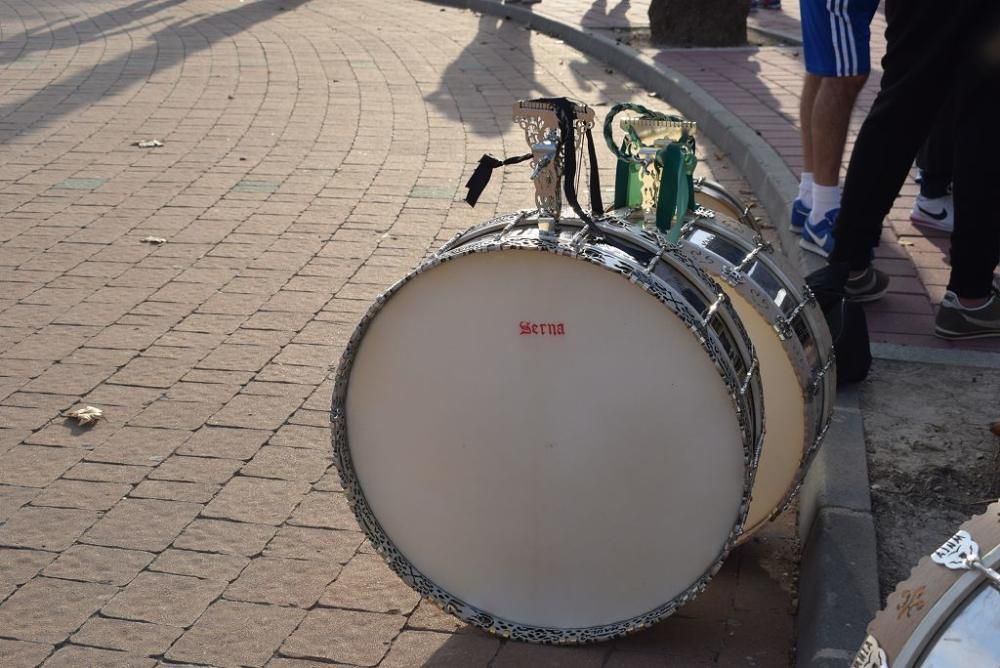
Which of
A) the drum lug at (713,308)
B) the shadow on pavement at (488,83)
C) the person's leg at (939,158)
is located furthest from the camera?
the shadow on pavement at (488,83)

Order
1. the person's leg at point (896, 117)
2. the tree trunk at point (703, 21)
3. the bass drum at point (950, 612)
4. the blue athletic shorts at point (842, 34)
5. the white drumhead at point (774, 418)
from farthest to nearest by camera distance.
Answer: the tree trunk at point (703, 21) → the blue athletic shorts at point (842, 34) → the person's leg at point (896, 117) → the white drumhead at point (774, 418) → the bass drum at point (950, 612)

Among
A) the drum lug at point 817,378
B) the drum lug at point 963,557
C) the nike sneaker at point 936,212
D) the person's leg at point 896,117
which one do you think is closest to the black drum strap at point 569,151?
the drum lug at point 817,378

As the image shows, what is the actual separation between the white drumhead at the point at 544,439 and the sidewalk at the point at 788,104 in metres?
1.83

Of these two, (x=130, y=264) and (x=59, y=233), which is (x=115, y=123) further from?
(x=130, y=264)

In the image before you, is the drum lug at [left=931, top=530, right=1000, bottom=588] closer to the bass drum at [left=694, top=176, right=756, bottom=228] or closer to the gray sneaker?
the bass drum at [left=694, top=176, right=756, bottom=228]

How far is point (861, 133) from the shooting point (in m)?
4.07

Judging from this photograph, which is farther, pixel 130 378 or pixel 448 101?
pixel 448 101

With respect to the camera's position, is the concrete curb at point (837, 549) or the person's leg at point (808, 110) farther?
the person's leg at point (808, 110)

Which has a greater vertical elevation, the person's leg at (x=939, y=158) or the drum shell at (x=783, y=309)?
the drum shell at (x=783, y=309)

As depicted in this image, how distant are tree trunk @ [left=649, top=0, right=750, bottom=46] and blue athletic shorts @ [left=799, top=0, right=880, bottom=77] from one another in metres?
5.11

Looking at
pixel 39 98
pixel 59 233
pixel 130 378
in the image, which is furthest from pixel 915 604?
pixel 39 98

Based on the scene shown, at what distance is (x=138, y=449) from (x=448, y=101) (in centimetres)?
499

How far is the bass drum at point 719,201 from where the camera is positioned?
3.19m

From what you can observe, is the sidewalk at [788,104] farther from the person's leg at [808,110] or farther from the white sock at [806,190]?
the person's leg at [808,110]
